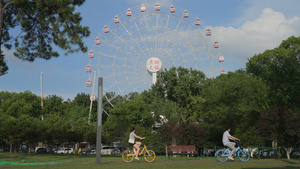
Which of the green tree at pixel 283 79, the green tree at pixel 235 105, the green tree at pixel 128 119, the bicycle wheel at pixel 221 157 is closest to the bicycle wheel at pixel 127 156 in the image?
the bicycle wheel at pixel 221 157

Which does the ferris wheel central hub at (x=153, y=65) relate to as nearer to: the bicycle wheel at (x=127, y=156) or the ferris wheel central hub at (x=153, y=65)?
the ferris wheel central hub at (x=153, y=65)

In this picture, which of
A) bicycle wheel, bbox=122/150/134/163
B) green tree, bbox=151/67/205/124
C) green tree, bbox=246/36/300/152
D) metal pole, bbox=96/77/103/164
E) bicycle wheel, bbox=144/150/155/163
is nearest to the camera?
metal pole, bbox=96/77/103/164

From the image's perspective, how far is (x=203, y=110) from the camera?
164ft

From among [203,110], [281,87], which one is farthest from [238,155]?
[203,110]

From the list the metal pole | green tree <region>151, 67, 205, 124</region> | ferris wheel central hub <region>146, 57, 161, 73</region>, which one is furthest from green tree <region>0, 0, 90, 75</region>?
ferris wheel central hub <region>146, 57, 161, 73</region>

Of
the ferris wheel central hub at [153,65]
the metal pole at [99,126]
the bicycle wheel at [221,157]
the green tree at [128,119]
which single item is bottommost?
the bicycle wheel at [221,157]

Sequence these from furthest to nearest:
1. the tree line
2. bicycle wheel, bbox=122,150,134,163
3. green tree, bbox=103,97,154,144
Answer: green tree, bbox=103,97,154,144 < the tree line < bicycle wheel, bbox=122,150,134,163

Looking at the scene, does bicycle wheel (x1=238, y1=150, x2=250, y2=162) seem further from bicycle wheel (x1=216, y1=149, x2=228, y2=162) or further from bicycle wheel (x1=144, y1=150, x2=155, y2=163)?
bicycle wheel (x1=144, y1=150, x2=155, y2=163)

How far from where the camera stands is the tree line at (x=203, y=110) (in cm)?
2811

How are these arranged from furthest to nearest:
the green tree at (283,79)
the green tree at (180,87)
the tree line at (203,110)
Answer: the green tree at (180,87) < the tree line at (203,110) < the green tree at (283,79)

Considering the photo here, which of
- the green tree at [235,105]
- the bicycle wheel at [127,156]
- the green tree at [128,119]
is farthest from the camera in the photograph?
the green tree at [128,119]

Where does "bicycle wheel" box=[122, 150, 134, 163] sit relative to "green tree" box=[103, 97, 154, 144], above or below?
below

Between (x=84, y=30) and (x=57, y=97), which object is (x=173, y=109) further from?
(x=57, y=97)

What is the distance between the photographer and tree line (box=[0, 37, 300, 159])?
1107 inches
